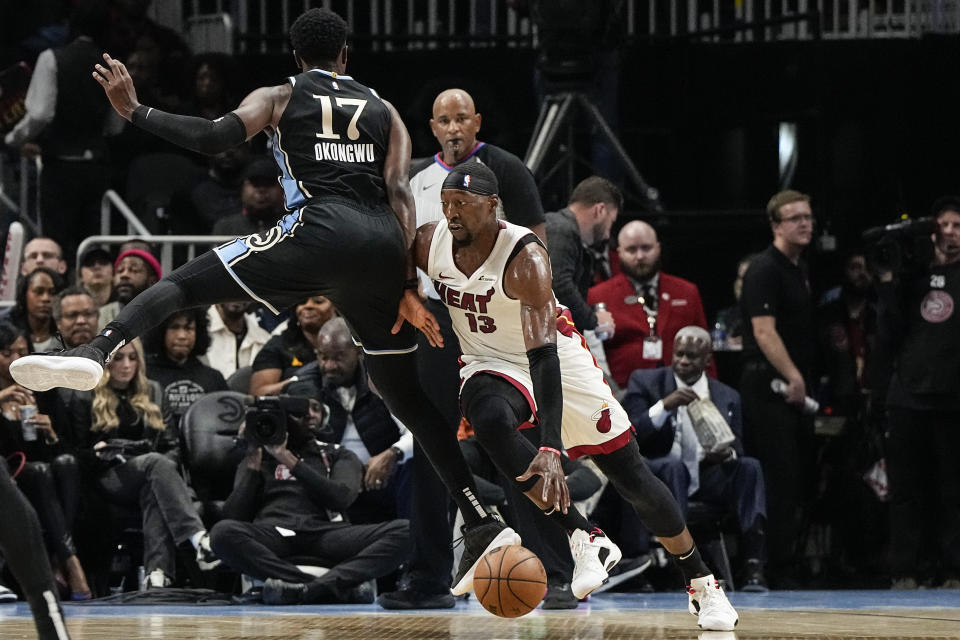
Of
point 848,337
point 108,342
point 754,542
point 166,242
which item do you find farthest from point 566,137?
point 108,342

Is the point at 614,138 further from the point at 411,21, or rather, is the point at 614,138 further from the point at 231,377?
the point at 411,21

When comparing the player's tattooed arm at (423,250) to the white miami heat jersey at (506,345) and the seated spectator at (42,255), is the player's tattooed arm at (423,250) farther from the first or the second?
the seated spectator at (42,255)

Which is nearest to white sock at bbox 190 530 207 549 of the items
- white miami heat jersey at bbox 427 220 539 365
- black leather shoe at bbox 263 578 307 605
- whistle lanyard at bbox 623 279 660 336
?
black leather shoe at bbox 263 578 307 605

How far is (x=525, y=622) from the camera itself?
606 cm

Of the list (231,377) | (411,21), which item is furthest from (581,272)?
(411,21)

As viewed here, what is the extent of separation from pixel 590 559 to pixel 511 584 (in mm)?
353

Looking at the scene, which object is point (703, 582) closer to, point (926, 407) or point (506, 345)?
point (506, 345)

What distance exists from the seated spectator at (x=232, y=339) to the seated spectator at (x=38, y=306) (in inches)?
36.8

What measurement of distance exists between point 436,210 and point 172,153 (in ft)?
17.6

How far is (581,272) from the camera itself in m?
7.32

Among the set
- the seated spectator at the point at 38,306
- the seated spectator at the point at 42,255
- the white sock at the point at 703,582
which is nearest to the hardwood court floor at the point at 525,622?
the white sock at the point at 703,582

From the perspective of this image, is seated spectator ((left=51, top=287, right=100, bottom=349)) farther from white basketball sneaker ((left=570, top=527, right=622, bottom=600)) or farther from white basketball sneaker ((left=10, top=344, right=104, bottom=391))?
white basketball sneaker ((left=570, top=527, right=622, bottom=600))

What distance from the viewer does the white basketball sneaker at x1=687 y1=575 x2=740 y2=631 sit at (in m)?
5.67

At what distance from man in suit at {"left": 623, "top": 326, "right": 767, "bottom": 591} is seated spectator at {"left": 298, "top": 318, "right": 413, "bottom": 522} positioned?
134 cm
